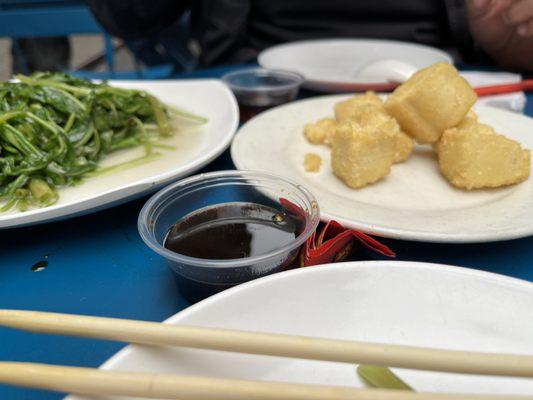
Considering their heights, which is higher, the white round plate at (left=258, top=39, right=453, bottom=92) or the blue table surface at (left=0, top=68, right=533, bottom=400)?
the white round plate at (left=258, top=39, right=453, bottom=92)

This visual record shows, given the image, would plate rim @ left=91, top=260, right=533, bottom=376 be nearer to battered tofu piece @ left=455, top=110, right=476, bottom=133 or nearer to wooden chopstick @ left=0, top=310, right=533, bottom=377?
wooden chopstick @ left=0, top=310, right=533, bottom=377

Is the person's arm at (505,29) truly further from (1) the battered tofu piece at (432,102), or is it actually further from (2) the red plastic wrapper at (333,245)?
(2) the red plastic wrapper at (333,245)

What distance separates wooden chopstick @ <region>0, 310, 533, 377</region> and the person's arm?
68.5 inches

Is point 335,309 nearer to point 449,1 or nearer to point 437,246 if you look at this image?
point 437,246

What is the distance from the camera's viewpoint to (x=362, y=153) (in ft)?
3.73

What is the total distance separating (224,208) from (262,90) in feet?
2.86

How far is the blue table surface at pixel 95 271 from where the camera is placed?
78cm

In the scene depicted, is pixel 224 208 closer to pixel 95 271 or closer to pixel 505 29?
pixel 95 271

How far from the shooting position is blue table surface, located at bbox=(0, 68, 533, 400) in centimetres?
78

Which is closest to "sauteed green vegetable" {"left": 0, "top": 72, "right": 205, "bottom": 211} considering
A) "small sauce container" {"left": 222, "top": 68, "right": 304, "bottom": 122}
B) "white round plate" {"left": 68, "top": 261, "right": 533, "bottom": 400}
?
"small sauce container" {"left": 222, "top": 68, "right": 304, "bottom": 122}

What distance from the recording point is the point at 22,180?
1.14 metres

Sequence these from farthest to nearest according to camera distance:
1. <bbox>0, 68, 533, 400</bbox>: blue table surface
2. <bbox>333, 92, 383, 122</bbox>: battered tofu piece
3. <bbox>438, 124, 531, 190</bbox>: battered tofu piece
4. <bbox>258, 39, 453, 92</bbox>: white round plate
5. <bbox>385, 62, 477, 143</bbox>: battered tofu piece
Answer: <bbox>258, 39, 453, 92</bbox>: white round plate < <bbox>333, 92, 383, 122</bbox>: battered tofu piece < <bbox>385, 62, 477, 143</bbox>: battered tofu piece < <bbox>438, 124, 531, 190</bbox>: battered tofu piece < <bbox>0, 68, 533, 400</bbox>: blue table surface

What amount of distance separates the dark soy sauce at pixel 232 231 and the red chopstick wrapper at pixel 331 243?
3cm

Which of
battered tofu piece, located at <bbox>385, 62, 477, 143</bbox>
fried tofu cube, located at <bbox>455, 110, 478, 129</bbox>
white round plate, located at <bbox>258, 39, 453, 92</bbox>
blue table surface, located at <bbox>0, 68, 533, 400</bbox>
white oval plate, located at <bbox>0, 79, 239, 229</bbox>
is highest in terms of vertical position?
battered tofu piece, located at <bbox>385, 62, 477, 143</bbox>
